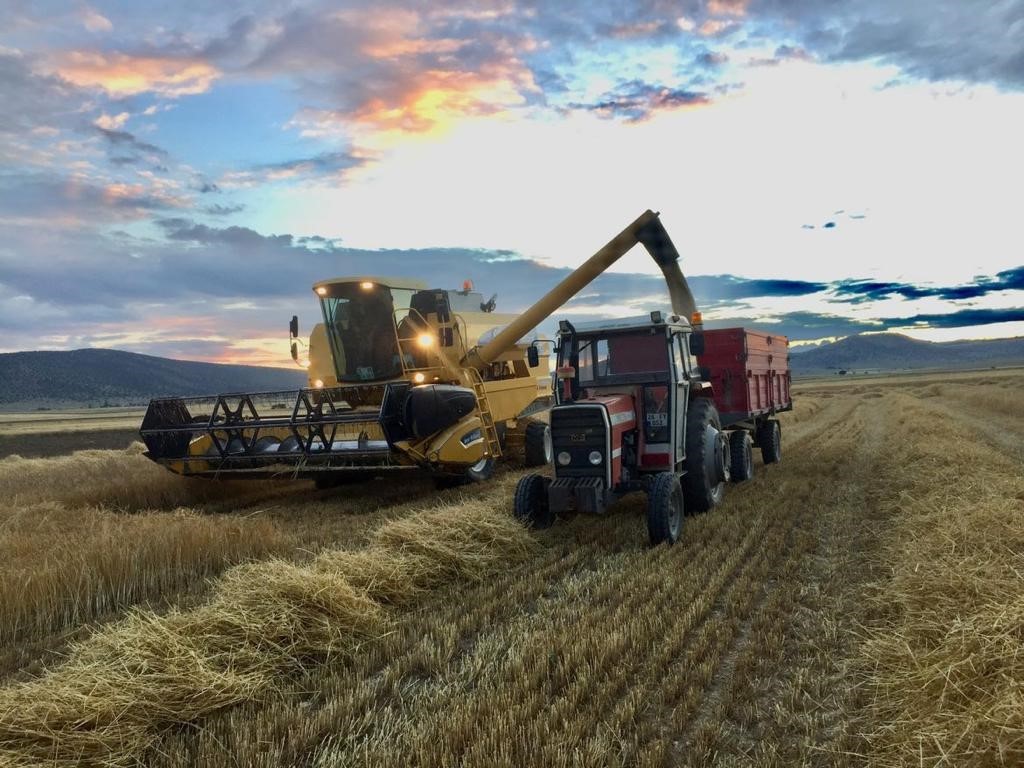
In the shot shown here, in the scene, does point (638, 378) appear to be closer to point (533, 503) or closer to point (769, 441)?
point (533, 503)

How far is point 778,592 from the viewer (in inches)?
201

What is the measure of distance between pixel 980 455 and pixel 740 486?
3.99m

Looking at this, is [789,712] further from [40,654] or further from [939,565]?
[40,654]

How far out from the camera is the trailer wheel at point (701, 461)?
301 inches

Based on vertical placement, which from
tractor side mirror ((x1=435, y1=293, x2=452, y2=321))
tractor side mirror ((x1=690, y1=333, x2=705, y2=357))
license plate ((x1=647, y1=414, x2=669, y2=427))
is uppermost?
tractor side mirror ((x1=435, y1=293, x2=452, y2=321))

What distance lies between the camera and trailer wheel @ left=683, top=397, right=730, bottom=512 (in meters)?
7.66

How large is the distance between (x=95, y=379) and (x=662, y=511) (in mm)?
184215

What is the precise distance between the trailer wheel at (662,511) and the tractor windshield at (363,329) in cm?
549

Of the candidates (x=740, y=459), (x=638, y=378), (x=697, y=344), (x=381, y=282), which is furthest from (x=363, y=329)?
(x=740, y=459)

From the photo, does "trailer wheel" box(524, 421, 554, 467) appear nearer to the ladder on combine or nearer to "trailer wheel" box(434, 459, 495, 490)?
the ladder on combine

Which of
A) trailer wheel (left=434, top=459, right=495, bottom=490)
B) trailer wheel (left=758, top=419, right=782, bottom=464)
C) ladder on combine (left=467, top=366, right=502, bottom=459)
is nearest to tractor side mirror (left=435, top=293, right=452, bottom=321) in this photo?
ladder on combine (left=467, top=366, right=502, bottom=459)

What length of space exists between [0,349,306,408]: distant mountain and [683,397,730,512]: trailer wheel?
14162cm

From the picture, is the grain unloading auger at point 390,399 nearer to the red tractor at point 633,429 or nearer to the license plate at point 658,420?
the red tractor at point 633,429

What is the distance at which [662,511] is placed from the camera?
6469 mm
